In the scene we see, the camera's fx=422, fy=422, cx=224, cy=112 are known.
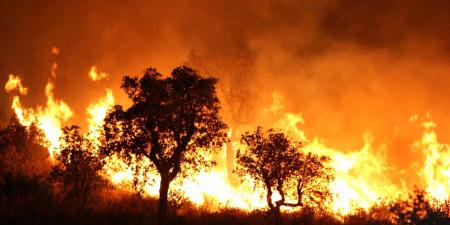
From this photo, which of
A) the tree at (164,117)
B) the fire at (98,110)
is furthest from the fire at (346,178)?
the tree at (164,117)

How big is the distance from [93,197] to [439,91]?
43.0m

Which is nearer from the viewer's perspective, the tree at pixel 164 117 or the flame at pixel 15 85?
the tree at pixel 164 117

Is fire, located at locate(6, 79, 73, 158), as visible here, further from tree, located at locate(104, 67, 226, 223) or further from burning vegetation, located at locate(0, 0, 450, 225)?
tree, located at locate(104, 67, 226, 223)

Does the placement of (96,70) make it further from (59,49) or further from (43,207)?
(43,207)

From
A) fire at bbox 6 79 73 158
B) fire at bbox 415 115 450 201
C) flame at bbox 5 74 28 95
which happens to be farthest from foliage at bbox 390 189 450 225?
flame at bbox 5 74 28 95

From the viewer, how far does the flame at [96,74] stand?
60344mm

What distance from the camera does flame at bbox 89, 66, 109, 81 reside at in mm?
60344

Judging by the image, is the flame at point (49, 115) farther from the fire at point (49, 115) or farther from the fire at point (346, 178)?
the fire at point (346, 178)

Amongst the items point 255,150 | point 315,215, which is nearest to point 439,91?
point 315,215

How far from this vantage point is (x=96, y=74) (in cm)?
6100

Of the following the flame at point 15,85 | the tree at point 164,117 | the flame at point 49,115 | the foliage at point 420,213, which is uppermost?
the flame at point 15,85

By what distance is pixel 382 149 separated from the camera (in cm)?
4588

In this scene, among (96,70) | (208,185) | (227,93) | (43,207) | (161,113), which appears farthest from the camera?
(96,70)

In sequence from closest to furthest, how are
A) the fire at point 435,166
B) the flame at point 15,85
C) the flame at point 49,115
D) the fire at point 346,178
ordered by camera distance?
the fire at point 346,178 → the fire at point 435,166 → the flame at point 49,115 → the flame at point 15,85
